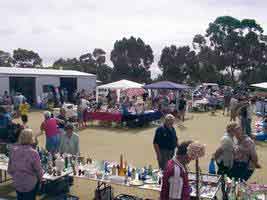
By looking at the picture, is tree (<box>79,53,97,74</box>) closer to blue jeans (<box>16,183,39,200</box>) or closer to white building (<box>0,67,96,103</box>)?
white building (<box>0,67,96,103</box>)

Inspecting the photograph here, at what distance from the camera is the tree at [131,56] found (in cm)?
5241

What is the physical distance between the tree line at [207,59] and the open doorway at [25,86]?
2240 centimetres

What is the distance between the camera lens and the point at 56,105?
84.1ft

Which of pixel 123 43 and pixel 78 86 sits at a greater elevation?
pixel 123 43

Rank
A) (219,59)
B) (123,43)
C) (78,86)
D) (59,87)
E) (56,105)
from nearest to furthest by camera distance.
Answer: (56,105) < (59,87) < (78,86) < (219,59) < (123,43)

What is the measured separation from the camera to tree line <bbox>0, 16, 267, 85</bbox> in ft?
154

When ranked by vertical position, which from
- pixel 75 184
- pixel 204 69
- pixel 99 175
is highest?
pixel 204 69

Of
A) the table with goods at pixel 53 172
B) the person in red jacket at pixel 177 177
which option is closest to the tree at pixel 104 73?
the table with goods at pixel 53 172

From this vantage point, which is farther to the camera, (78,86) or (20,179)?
(78,86)

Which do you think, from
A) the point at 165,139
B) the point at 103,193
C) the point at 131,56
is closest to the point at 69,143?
the point at 103,193

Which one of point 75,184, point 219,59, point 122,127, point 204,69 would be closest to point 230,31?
point 219,59

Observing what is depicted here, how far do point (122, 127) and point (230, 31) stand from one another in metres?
39.4

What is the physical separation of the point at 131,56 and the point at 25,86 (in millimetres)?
28861

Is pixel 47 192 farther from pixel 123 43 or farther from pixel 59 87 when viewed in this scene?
pixel 123 43
